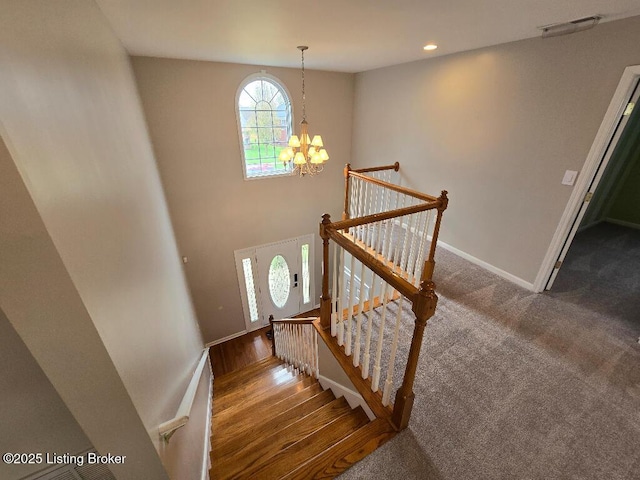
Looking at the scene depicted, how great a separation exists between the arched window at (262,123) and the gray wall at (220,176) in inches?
4.7

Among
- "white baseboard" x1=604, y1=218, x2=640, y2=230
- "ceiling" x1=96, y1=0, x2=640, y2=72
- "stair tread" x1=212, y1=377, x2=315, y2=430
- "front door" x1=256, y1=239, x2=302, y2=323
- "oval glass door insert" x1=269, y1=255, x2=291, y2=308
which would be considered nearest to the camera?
"ceiling" x1=96, y1=0, x2=640, y2=72

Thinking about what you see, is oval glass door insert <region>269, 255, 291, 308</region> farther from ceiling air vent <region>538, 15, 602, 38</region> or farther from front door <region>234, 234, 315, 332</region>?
ceiling air vent <region>538, 15, 602, 38</region>

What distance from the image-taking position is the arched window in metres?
4.02

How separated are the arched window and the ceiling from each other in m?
0.98

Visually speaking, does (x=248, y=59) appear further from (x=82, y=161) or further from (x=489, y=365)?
(x=489, y=365)

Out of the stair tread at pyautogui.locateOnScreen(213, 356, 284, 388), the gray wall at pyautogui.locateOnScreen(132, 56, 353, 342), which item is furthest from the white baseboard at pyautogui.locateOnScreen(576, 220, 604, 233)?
the stair tread at pyautogui.locateOnScreen(213, 356, 284, 388)

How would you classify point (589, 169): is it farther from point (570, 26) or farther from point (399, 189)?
point (399, 189)

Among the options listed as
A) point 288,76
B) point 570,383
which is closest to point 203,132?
point 288,76

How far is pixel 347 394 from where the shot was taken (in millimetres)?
2123

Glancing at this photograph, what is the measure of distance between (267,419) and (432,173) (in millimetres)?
3394

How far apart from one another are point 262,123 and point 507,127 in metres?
3.34

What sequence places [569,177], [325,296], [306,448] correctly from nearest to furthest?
[306,448]
[325,296]
[569,177]

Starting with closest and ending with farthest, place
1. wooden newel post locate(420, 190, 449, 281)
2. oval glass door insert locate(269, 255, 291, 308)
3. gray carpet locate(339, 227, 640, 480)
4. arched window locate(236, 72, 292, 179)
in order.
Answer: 1. gray carpet locate(339, 227, 640, 480)
2. wooden newel post locate(420, 190, 449, 281)
3. arched window locate(236, 72, 292, 179)
4. oval glass door insert locate(269, 255, 291, 308)

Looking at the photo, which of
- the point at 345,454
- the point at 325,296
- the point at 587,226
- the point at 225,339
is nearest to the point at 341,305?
the point at 325,296
